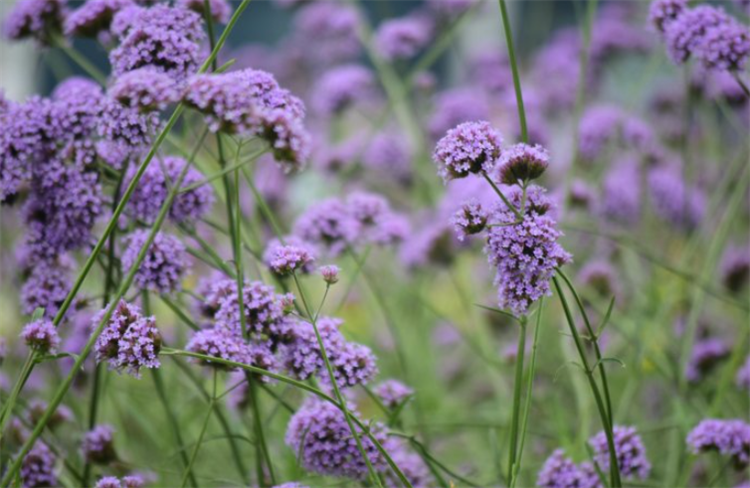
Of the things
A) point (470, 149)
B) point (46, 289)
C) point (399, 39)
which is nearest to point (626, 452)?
point (470, 149)

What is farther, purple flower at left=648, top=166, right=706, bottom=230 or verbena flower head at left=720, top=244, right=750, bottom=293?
purple flower at left=648, top=166, right=706, bottom=230

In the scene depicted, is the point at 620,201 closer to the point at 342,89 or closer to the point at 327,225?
the point at 342,89

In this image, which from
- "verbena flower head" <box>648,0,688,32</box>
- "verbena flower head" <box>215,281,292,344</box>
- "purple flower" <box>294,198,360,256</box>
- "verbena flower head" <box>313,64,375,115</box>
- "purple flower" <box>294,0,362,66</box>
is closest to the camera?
"verbena flower head" <box>215,281,292,344</box>

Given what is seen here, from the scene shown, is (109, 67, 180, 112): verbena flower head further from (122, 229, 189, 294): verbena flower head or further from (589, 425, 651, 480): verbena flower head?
(589, 425, 651, 480): verbena flower head

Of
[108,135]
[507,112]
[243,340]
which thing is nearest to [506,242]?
[243,340]

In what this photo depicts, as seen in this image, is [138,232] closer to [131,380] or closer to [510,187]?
[510,187]

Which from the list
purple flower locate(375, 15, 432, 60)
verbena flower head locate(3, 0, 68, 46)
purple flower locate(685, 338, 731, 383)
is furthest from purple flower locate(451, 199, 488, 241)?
purple flower locate(375, 15, 432, 60)
